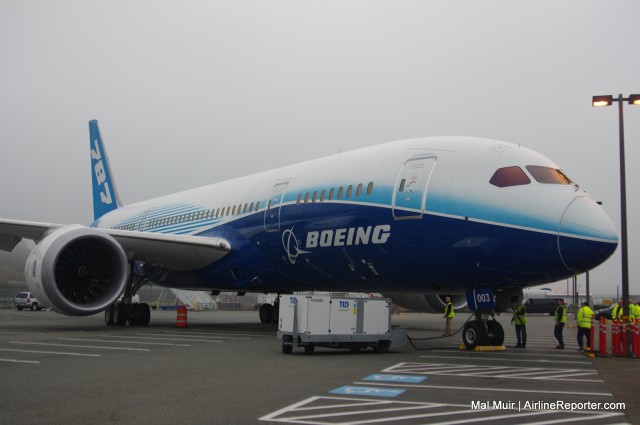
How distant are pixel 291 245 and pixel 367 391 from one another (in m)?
7.41

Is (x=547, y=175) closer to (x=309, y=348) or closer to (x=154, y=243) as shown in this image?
(x=309, y=348)

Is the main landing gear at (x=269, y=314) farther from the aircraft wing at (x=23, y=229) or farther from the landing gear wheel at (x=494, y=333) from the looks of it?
the landing gear wheel at (x=494, y=333)

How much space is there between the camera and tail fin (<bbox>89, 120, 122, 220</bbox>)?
2550 cm

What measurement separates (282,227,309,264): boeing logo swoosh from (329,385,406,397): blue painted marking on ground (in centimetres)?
690

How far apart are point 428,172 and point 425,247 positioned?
1.38 metres

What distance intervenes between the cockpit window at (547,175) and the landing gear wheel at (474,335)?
273 centimetres

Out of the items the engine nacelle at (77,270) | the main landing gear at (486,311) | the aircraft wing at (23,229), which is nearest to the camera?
the main landing gear at (486,311)

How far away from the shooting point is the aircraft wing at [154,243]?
16.0 metres

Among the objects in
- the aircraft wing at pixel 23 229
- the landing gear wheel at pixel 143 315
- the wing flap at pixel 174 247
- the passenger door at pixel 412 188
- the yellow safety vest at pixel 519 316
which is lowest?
the landing gear wheel at pixel 143 315

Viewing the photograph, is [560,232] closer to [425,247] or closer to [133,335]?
[425,247]

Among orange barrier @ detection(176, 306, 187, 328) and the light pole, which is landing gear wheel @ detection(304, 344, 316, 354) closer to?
the light pole

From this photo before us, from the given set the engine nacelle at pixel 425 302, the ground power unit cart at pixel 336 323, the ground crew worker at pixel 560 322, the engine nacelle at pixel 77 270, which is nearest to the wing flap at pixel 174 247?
the engine nacelle at pixel 77 270

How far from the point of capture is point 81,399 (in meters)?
6.26

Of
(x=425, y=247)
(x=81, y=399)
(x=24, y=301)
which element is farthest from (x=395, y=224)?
(x=24, y=301)
